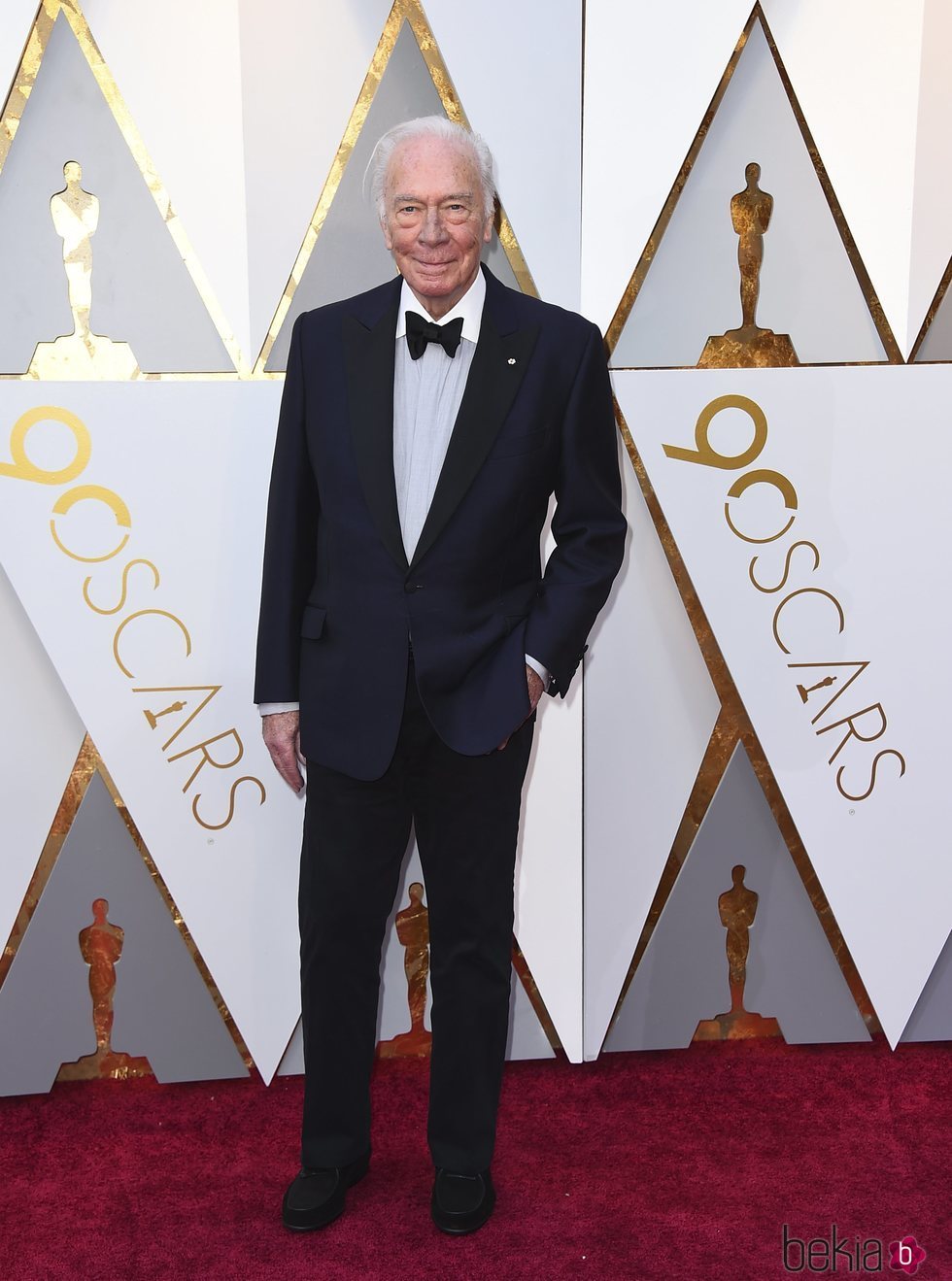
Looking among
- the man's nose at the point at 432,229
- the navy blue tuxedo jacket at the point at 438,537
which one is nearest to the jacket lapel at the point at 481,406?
the navy blue tuxedo jacket at the point at 438,537

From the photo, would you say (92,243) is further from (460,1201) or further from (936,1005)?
(936,1005)

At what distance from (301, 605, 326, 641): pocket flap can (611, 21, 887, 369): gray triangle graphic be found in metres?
0.75

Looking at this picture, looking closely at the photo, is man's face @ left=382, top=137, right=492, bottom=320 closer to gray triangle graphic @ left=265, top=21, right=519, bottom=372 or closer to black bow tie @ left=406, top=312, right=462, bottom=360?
black bow tie @ left=406, top=312, right=462, bottom=360

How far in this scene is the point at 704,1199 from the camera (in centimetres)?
181

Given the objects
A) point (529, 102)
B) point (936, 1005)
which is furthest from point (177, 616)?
point (936, 1005)

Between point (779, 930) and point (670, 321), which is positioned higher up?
point (670, 321)

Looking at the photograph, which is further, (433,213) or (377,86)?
(377,86)

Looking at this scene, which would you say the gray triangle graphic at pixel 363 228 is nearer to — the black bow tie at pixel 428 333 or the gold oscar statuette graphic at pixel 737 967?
the black bow tie at pixel 428 333

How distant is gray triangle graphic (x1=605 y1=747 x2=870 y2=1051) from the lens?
7.33 ft

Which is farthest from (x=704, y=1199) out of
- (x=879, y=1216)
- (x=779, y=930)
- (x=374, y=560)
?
(x=374, y=560)

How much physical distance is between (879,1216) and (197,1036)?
4.00 ft

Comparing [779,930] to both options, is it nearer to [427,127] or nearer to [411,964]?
[411,964]

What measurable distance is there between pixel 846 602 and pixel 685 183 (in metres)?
0.81

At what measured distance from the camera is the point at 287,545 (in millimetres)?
1727
